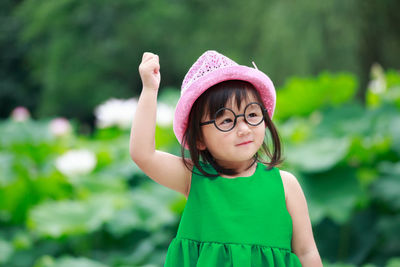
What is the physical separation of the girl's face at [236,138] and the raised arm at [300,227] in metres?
0.10

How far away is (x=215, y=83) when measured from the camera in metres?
0.95

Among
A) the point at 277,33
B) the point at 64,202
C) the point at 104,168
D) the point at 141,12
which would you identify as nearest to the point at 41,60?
the point at 141,12

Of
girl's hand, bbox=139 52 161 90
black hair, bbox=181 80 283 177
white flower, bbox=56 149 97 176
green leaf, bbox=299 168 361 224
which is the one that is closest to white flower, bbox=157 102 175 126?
white flower, bbox=56 149 97 176

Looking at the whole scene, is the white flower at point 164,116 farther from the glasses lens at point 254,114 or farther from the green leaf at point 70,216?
the glasses lens at point 254,114

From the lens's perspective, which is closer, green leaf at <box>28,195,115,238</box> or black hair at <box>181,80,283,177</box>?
black hair at <box>181,80,283,177</box>

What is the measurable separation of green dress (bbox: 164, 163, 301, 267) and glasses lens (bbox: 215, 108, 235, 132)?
97mm

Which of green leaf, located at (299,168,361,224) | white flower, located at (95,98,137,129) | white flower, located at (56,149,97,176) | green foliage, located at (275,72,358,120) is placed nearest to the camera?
green leaf, located at (299,168,361,224)

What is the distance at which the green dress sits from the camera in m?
0.93

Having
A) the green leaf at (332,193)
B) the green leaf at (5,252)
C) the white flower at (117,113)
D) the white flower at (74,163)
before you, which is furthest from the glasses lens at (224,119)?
the white flower at (117,113)

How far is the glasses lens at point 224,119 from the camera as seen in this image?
942 mm

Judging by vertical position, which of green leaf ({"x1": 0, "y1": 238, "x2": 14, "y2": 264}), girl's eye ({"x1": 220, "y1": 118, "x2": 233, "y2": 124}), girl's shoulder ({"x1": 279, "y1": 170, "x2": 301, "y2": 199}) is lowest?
green leaf ({"x1": 0, "y1": 238, "x2": 14, "y2": 264})

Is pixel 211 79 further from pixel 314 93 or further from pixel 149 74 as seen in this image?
pixel 314 93

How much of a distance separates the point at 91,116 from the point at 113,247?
8349 mm

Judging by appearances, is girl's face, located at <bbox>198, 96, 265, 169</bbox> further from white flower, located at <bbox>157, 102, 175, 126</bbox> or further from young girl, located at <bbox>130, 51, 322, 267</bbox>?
white flower, located at <bbox>157, 102, 175, 126</bbox>
